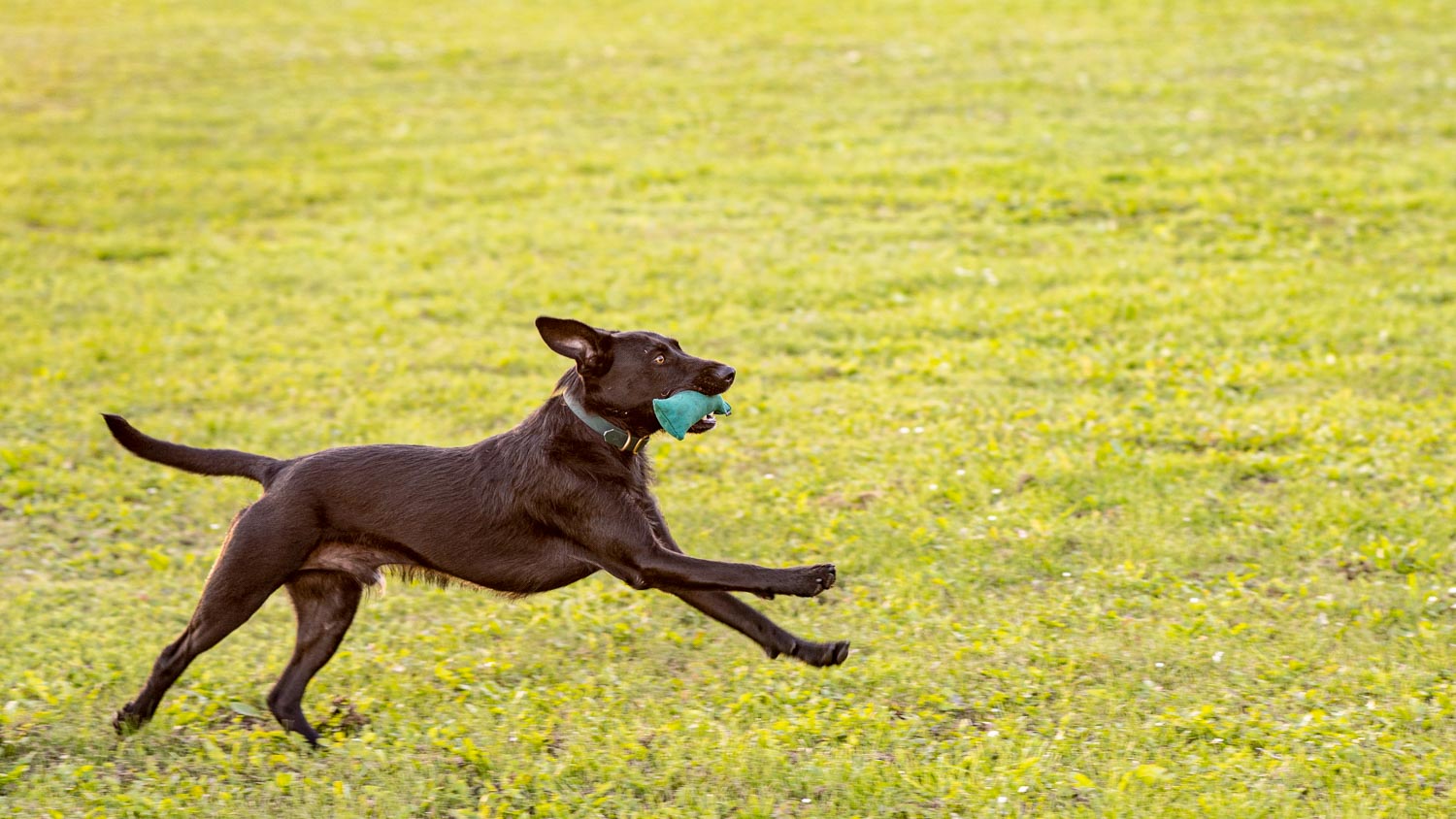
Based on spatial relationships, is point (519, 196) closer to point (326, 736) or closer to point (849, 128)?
point (849, 128)

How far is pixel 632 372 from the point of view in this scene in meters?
6.05

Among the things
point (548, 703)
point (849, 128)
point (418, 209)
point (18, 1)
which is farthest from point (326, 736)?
point (18, 1)

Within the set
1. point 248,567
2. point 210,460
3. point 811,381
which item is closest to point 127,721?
point 248,567

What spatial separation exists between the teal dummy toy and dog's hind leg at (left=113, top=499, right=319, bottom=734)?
166 centimetres

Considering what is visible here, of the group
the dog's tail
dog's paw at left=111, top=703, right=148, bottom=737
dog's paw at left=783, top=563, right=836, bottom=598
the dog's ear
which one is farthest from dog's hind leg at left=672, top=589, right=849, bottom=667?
dog's paw at left=111, top=703, right=148, bottom=737

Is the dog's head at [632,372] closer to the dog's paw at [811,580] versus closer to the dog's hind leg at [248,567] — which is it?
the dog's paw at [811,580]

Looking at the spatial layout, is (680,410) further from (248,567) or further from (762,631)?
(248,567)

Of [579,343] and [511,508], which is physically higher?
[579,343]

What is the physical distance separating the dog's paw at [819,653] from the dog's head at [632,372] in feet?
3.36

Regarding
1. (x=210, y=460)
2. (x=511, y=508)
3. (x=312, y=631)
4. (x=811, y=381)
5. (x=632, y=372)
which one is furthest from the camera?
(x=811, y=381)

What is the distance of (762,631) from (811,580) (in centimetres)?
54

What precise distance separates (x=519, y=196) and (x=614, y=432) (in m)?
11.4

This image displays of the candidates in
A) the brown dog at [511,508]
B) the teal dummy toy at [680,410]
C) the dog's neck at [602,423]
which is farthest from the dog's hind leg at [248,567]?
the teal dummy toy at [680,410]

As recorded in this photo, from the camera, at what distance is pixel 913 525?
8.87 meters
